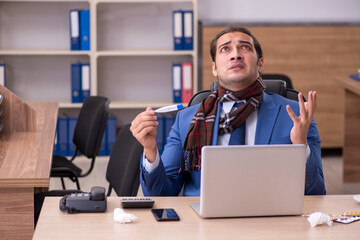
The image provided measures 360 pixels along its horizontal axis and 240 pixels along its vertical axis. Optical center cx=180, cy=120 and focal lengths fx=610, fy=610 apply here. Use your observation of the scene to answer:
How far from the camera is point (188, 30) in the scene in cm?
523

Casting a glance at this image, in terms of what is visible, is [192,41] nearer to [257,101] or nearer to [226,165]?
[257,101]

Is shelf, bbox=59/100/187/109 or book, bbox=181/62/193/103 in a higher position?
book, bbox=181/62/193/103

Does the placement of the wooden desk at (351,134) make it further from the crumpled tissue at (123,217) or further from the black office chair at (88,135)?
the crumpled tissue at (123,217)

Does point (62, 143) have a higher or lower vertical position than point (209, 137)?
lower

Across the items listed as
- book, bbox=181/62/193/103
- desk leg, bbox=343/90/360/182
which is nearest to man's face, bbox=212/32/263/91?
desk leg, bbox=343/90/360/182

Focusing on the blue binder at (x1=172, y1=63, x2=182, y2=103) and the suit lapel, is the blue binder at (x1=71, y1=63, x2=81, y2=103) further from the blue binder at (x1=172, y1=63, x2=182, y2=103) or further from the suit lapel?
the suit lapel

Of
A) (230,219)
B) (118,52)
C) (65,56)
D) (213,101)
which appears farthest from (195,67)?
(230,219)

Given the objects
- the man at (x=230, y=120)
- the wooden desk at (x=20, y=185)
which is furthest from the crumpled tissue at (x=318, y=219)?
the wooden desk at (x=20, y=185)

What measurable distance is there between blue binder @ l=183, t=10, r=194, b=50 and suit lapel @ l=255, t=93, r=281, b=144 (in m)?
2.98

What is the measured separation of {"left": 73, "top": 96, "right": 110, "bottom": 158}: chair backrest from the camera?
11.2 ft

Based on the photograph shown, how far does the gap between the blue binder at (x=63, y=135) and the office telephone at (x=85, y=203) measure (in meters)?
3.48

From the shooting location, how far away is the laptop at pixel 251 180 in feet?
5.47

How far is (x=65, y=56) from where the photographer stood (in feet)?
18.2

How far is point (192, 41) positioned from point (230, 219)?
144 inches
